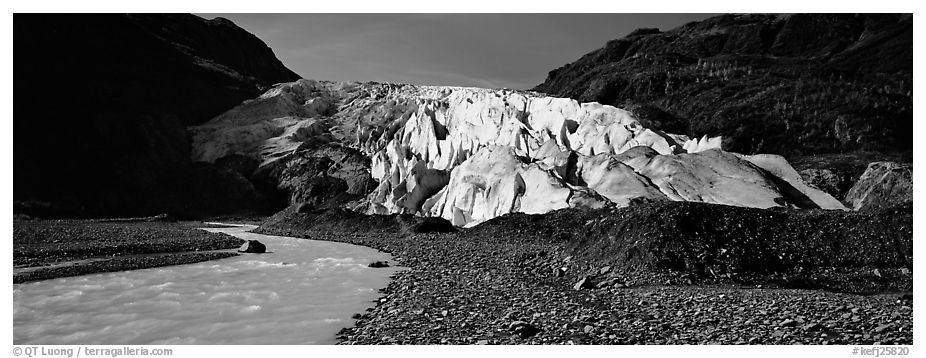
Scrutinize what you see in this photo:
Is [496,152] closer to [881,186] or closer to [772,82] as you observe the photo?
[881,186]

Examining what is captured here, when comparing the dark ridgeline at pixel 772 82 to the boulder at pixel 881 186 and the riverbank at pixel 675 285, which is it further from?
the riverbank at pixel 675 285

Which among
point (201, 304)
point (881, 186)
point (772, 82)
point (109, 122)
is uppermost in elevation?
point (772, 82)

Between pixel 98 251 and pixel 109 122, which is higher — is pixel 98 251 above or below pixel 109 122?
below

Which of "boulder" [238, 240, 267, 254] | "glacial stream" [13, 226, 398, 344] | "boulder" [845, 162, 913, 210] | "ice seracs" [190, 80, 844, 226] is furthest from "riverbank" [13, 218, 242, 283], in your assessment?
"boulder" [845, 162, 913, 210]

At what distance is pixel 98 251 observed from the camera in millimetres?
24156

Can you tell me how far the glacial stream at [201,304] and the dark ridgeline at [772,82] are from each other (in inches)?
1253

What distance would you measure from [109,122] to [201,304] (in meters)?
60.0

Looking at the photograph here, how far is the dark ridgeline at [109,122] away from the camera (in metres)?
59.6

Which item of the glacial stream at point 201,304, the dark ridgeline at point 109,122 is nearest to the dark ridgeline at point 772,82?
the glacial stream at point 201,304

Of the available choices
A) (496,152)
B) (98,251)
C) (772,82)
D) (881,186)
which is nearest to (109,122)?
(496,152)

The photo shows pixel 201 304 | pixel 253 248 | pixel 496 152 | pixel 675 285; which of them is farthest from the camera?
pixel 496 152

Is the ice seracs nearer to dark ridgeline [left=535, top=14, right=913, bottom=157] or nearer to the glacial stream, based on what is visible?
dark ridgeline [left=535, top=14, right=913, bottom=157]

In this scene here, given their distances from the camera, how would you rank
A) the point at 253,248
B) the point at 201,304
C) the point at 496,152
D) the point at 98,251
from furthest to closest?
the point at 496,152 → the point at 253,248 → the point at 98,251 → the point at 201,304

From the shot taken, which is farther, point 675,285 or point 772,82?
point 772,82
